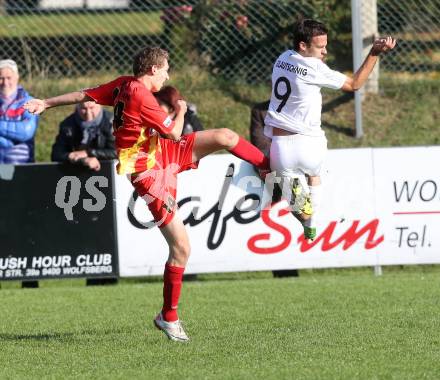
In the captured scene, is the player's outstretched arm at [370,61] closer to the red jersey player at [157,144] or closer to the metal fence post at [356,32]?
the red jersey player at [157,144]

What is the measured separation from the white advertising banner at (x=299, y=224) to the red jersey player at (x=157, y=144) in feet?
11.9

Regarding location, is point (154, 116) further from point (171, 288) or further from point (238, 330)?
point (238, 330)

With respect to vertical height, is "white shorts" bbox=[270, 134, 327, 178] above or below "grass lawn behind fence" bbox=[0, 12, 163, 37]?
below

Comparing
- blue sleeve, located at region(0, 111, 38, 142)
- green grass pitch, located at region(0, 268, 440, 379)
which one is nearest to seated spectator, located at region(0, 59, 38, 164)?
blue sleeve, located at region(0, 111, 38, 142)

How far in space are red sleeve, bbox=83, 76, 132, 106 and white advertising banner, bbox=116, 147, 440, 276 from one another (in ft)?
12.1

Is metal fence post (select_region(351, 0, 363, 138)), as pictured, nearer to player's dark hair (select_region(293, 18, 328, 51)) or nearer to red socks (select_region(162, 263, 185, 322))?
player's dark hair (select_region(293, 18, 328, 51))

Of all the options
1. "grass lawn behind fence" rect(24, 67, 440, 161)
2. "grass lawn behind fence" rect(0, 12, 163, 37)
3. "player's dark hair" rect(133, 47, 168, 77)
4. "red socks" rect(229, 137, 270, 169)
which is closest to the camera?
"player's dark hair" rect(133, 47, 168, 77)

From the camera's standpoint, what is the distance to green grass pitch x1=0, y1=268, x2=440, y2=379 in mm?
6676

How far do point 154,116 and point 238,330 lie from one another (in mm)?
1847

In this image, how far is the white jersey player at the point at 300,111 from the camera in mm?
8664

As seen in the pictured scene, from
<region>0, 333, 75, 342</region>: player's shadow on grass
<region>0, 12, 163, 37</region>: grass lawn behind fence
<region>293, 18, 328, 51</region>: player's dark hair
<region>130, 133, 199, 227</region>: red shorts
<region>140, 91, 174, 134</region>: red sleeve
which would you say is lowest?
<region>0, 333, 75, 342</region>: player's shadow on grass

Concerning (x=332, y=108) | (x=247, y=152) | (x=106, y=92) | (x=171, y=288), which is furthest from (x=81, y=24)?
(x=171, y=288)

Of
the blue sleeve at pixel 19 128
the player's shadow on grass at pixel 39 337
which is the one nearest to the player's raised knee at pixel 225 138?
the player's shadow on grass at pixel 39 337

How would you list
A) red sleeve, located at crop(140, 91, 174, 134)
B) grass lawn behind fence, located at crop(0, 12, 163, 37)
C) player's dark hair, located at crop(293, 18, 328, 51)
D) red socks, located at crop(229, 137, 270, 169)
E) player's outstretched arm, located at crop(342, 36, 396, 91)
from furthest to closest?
grass lawn behind fence, located at crop(0, 12, 163, 37), player's dark hair, located at crop(293, 18, 328, 51), red socks, located at crop(229, 137, 270, 169), player's outstretched arm, located at crop(342, 36, 396, 91), red sleeve, located at crop(140, 91, 174, 134)
